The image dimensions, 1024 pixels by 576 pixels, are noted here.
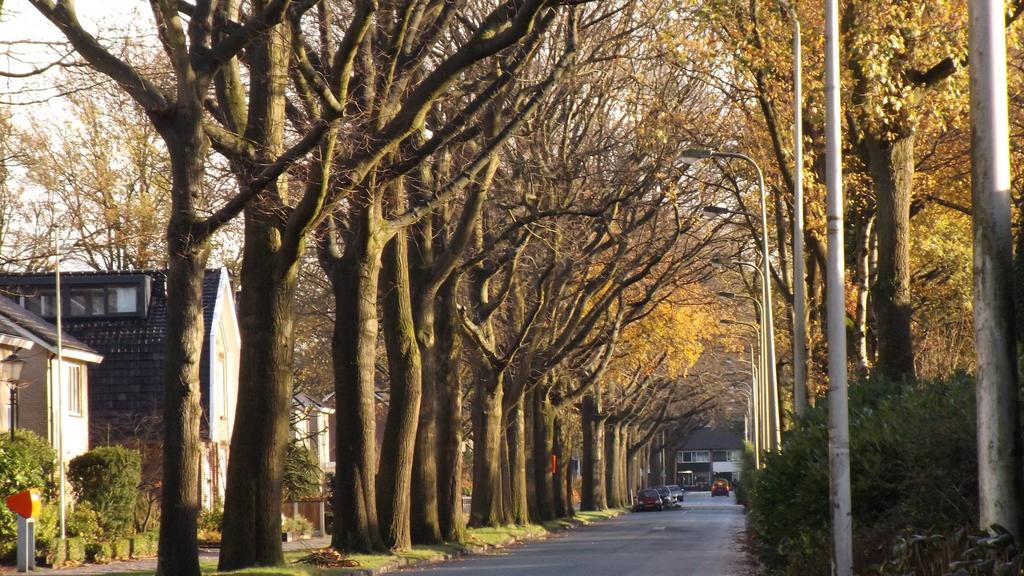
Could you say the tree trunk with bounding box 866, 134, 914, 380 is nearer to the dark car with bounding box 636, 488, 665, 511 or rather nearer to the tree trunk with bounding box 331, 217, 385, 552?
the tree trunk with bounding box 331, 217, 385, 552

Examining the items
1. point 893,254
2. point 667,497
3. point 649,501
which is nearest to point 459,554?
point 893,254

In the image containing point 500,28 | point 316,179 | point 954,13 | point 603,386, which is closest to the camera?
point 316,179

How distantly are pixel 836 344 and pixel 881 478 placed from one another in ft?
4.75

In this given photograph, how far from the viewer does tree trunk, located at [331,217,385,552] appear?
24.5 meters

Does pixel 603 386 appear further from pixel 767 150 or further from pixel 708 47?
pixel 708 47

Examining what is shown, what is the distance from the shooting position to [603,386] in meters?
67.6

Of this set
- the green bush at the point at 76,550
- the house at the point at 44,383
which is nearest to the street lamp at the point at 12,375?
the house at the point at 44,383

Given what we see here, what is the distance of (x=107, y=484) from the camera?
101 ft

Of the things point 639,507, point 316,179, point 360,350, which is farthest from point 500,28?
point 639,507

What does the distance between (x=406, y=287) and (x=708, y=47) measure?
722 cm

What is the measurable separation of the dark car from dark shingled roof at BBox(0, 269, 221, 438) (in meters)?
43.5

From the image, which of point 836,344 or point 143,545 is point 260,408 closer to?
point 836,344

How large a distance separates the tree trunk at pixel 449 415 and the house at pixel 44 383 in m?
8.28

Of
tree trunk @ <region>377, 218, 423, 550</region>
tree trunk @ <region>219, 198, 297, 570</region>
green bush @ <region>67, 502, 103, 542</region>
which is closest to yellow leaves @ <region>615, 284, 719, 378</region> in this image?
tree trunk @ <region>377, 218, 423, 550</region>
